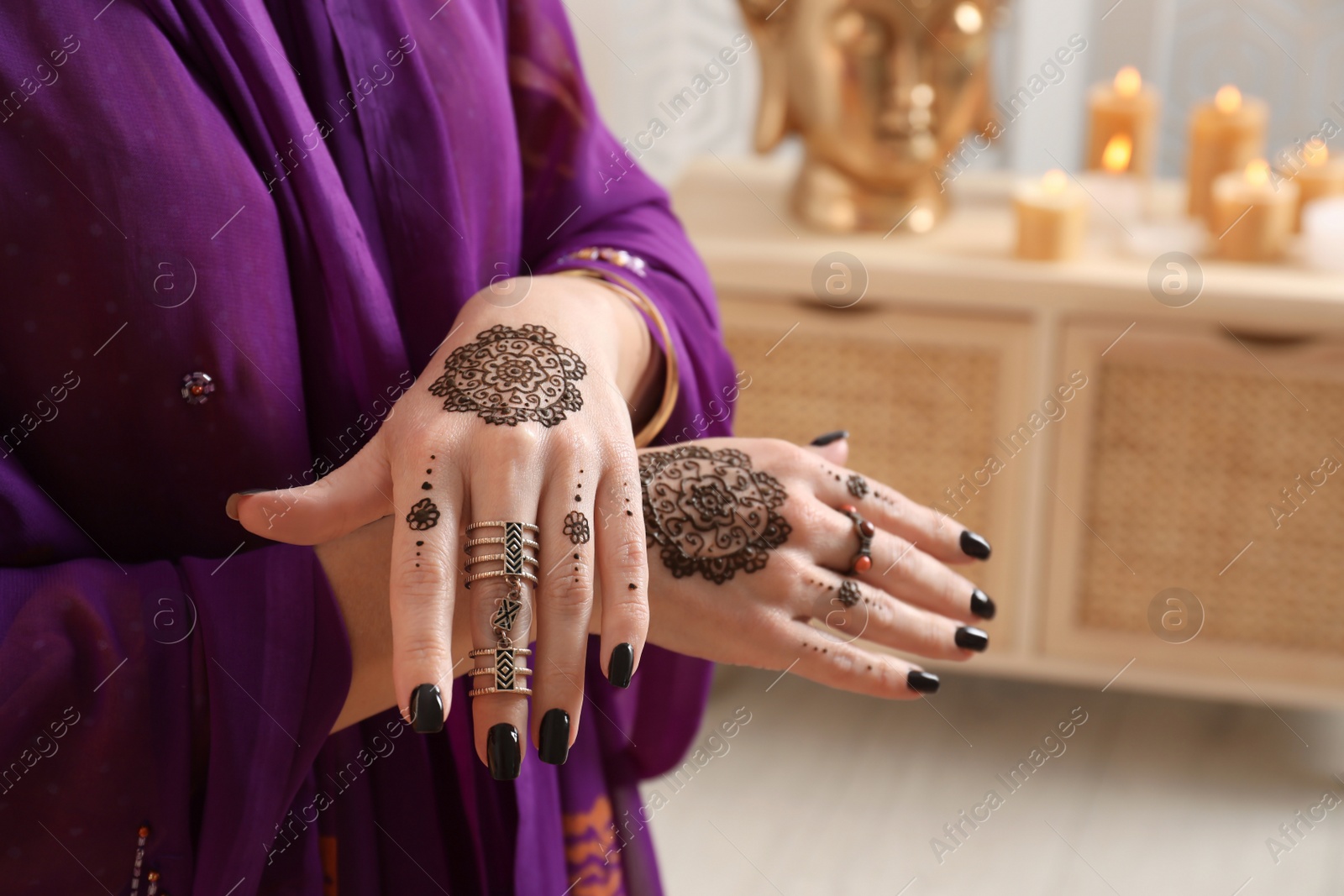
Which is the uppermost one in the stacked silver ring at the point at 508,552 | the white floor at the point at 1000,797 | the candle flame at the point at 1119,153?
the stacked silver ring at the point at 508,552

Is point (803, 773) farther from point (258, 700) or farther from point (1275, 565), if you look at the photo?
point (258, 700)

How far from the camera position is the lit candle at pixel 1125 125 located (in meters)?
1.65

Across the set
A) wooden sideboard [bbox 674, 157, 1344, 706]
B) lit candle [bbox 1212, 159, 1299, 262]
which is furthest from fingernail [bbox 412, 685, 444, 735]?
lit candle [bbox 1212, 159, 1299, 262]

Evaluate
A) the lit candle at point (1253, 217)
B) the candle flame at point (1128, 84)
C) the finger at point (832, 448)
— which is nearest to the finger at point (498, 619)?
the finger at point (832, 448)

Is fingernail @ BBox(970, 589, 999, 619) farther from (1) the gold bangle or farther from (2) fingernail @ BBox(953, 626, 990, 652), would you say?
(1) the gold bangle

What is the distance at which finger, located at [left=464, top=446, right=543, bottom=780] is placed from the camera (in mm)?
460

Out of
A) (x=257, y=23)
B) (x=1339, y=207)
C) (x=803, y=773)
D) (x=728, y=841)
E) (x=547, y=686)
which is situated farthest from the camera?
(x=803, y=773)

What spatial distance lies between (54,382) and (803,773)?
1.44 metres

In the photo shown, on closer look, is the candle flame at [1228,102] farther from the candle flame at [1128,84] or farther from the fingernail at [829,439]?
the fingernail at [829,439]

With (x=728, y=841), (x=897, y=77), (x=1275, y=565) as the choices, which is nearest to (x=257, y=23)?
(x=897, y=77)

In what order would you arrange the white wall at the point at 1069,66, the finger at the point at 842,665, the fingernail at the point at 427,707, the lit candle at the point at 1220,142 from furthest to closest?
the white wall at the point at 1069,66, the lit candle at the point at 1220,142, the finger at the point at 842,665, the fingernail at the point at 427,707

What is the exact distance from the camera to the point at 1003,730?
184 centimetres

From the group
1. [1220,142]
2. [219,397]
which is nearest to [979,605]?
[219,397]

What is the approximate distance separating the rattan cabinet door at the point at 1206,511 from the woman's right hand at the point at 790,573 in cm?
103
